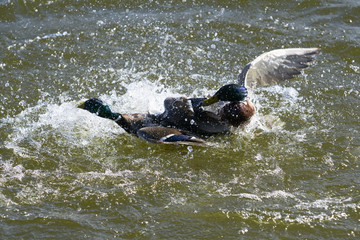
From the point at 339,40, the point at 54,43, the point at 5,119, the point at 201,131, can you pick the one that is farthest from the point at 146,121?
the point at 339,40

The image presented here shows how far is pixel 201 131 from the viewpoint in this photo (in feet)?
17.5

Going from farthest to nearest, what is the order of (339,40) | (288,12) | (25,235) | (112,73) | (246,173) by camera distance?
(288,12), (339,40), (112,73), (246,173), (25,235)

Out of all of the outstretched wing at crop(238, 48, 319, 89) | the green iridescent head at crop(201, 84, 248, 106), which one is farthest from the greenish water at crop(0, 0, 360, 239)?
the green iridescent head at crop(201, 84, 248, 106)

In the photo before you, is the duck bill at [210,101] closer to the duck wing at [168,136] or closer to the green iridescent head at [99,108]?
the duck wing at [168,136]

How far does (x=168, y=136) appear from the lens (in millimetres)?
4887

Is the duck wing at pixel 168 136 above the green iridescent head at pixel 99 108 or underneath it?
underneath

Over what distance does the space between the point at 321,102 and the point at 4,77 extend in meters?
4.50

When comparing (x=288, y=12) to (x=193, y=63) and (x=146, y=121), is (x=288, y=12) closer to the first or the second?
(x=193, y=63)

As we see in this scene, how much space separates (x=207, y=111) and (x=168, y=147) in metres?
0.65

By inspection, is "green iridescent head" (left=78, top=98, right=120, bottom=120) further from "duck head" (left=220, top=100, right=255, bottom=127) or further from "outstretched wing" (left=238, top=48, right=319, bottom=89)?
"outstretched wing" (left=238, top=48, right=319, bottom=89)

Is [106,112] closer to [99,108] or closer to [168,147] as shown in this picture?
[99,108]

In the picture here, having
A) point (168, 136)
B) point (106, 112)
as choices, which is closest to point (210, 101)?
point (168, 136)

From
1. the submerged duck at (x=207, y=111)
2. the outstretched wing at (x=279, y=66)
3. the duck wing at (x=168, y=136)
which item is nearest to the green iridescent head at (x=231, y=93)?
the submerged duck at (x=207, y=111)

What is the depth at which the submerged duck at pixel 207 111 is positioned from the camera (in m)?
4.90
